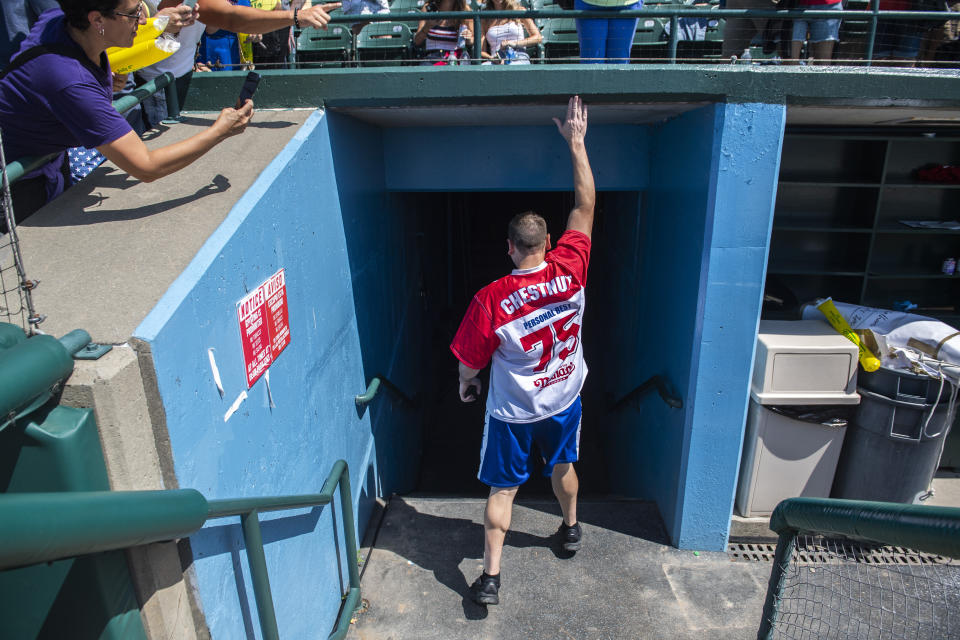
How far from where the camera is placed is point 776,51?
209 inches

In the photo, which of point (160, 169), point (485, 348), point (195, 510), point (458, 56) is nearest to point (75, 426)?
point (195, 510)

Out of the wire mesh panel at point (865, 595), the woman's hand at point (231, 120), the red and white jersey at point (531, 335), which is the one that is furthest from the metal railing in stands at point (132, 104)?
the wire mesh panel at point (865, 595)

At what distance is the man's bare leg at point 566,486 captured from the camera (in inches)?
156

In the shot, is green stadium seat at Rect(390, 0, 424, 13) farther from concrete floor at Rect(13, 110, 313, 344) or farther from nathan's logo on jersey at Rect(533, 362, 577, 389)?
nathan's logo on jersey at Rect(533, 362, 577, 389)

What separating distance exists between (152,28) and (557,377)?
267 centimetres

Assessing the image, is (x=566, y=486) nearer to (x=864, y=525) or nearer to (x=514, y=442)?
(x=514, y=442)

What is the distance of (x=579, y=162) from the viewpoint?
3633mm

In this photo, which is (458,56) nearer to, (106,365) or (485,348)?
(485,348)

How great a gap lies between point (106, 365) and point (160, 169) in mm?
1126

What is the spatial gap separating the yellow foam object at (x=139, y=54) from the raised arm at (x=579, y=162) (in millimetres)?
1995

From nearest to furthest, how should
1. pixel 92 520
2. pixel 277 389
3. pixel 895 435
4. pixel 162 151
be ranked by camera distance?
1. pixel 92 520
2. pixel 162 151
3. pixel 277 389
4. pixel 895 435

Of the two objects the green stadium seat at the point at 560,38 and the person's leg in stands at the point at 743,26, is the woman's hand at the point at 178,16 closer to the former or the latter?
the green stadium seat at the point at 560,38

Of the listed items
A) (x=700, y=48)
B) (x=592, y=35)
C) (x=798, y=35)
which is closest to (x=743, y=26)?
(x=700, y=48)

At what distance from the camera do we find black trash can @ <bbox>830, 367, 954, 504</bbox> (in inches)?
168
